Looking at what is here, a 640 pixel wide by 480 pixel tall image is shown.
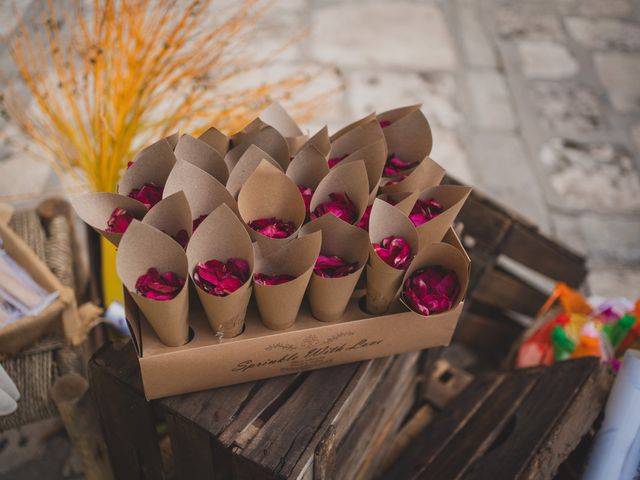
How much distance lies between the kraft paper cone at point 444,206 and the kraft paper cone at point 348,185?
132 millimetres

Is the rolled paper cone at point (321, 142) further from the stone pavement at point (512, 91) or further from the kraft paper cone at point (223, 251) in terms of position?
the stone pavement at point (512, 91)

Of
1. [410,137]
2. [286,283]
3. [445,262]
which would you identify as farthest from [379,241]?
[410,137]

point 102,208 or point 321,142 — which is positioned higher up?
point 102,208

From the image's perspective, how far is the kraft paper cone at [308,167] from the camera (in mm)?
1328

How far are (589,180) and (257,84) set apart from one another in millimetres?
1782

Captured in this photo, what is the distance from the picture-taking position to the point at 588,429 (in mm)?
1417

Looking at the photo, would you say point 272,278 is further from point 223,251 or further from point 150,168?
point 150,168

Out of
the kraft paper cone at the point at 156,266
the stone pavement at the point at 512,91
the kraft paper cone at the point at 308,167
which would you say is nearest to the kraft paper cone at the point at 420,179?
the kraft paper cone at the point at 308,167

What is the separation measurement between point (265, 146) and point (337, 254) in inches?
12.8

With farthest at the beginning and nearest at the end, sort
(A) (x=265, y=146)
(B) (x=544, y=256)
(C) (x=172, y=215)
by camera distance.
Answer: (B) (x=544, y=256)
(A) (x=265, y=146)
(C) (x=172, y=215)

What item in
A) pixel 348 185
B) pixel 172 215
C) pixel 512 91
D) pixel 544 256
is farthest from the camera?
pixel 512 91

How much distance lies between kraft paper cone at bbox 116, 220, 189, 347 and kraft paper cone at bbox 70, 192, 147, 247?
0.26 ft

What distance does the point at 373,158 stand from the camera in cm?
136

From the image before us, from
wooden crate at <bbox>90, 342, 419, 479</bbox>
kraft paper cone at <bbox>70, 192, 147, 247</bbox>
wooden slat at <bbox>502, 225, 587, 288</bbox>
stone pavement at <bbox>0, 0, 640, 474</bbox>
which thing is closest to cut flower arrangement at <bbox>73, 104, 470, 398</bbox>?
kraft paper cone at <bbox>70, 192, 147, 247</bbox>
